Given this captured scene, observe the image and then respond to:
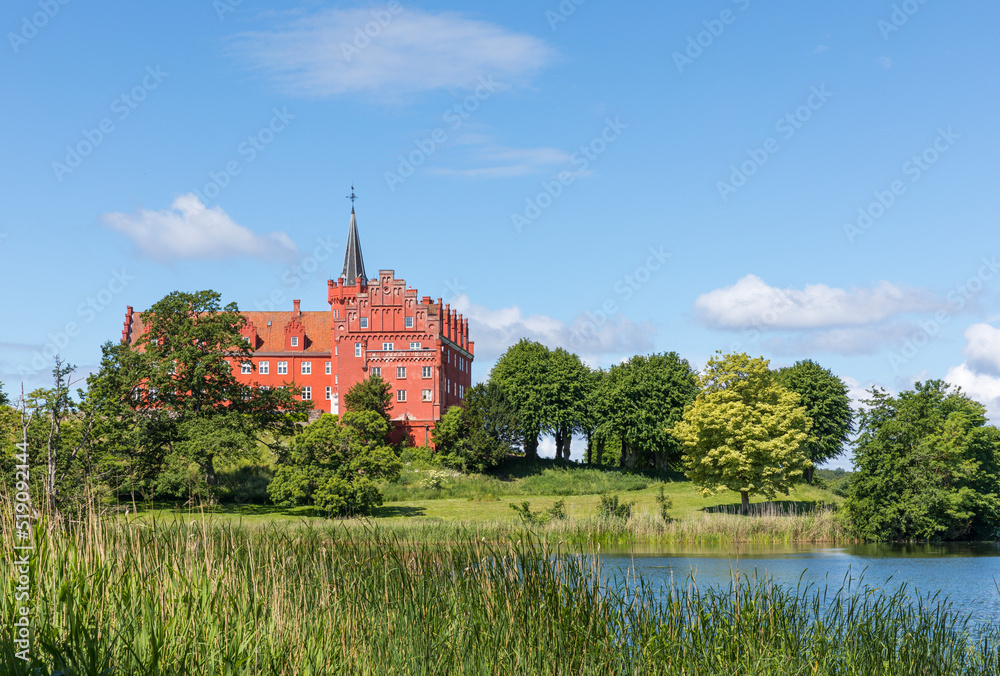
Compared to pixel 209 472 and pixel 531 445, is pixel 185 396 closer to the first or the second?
pixel 209 472

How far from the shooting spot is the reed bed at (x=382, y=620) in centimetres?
630

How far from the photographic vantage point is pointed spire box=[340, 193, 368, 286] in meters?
74.1

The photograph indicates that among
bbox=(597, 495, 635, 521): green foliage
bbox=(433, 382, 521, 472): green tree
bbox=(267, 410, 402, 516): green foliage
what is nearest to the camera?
bbox=(597, 495, 635, 521): green foliage

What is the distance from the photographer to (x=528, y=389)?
66.5 m

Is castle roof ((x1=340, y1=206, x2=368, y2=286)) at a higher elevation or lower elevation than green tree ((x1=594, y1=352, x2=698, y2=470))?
higher

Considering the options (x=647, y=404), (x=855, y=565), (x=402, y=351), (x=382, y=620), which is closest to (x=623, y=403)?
(x=647, y=404)

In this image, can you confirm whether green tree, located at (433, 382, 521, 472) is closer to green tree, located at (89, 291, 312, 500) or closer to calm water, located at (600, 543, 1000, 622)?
green tree, located at (89, 291, 312, 500)

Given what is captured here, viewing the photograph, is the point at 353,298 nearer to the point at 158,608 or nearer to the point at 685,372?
the point at 685,372

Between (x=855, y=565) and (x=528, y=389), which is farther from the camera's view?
(x=528, y=389)

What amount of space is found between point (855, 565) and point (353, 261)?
5644 centimetres

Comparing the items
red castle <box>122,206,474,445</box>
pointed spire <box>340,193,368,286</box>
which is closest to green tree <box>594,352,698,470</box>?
red castle <box>122,206,474,445</box>

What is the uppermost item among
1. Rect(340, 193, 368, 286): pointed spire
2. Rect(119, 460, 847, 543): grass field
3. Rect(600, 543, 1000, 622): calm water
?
Rect(340, 193, 368, 286): pointed spire

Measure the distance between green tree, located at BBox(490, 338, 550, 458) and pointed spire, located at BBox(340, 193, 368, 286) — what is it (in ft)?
46.5

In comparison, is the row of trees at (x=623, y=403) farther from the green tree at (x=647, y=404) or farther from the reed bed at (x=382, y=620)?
the reed bed at (x=382, y=620)
